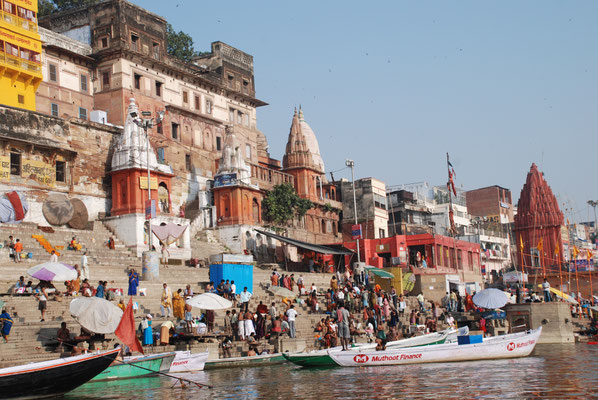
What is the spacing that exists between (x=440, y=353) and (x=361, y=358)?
213cm

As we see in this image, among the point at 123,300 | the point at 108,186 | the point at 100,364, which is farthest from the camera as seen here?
the point at 108,186

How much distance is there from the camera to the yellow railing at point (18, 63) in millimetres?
31933

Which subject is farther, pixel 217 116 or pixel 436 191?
pixel 436 191

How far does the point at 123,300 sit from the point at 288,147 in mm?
28616

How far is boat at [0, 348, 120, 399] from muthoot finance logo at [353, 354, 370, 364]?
625 centimetres

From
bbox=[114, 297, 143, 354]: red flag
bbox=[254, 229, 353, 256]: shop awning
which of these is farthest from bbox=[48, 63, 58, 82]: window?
bbox=[114, 297, 143, 354]: red flag

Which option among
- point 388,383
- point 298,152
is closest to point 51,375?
point 388,383

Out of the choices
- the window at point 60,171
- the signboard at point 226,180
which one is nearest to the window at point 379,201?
the signboard at point 226,180

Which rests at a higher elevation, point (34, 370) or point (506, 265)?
point (506, 265)

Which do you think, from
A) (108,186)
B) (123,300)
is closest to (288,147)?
(108,186)

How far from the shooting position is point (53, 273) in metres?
20.5

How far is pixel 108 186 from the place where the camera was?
35.4 meters

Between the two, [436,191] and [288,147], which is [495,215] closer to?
[436,191]

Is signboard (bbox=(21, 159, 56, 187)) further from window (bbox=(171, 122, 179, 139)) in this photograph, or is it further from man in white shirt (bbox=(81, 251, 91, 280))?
window (bbox=(171, 122, 179, 139))
